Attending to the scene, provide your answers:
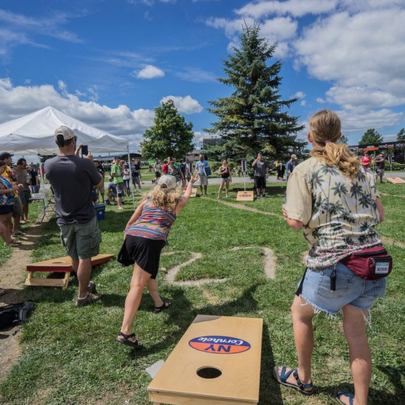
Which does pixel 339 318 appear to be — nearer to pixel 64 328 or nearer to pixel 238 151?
pixel 64 328

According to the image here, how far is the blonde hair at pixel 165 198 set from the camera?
3.39m

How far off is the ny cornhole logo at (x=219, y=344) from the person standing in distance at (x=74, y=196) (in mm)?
1902

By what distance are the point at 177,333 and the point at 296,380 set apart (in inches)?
55.4

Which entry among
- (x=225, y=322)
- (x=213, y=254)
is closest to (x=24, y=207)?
(x=213, y=254)

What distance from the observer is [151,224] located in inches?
131

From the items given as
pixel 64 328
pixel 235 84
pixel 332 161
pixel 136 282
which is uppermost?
pixel 235 84

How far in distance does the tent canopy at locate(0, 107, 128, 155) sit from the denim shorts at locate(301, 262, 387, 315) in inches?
349

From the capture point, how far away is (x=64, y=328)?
3607 mm

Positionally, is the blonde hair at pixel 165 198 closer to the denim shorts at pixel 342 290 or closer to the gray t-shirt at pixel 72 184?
the gray t-shirt at pixel 72 184

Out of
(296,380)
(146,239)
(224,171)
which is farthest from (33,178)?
A: (296,380)

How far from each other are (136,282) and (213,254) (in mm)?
3051

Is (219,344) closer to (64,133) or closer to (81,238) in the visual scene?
(81,238)

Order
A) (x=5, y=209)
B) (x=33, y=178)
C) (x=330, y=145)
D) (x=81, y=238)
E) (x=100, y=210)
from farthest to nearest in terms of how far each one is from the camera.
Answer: (x=33, y=178), (x=100, y=210), (x=5, y=209), (x=81, y=238), (x=330, y=145)

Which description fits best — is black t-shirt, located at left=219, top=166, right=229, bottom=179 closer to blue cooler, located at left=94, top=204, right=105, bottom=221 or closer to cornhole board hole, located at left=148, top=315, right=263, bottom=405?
blue cooler, located at left=94, top=204, right=105, bottom=221
